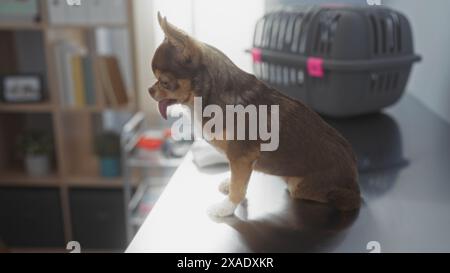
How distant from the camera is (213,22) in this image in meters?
0.45

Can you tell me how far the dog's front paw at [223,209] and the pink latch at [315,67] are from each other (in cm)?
24

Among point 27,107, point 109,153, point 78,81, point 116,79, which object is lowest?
point 109,153

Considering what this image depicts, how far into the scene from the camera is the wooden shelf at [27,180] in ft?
5.66

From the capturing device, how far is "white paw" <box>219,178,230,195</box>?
1.64 feet

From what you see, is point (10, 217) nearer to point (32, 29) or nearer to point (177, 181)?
point (32, 29)

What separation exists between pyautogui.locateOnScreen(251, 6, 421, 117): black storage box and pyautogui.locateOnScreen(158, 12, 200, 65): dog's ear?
0.21 meters

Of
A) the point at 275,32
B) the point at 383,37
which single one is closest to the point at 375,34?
the point at 383,37

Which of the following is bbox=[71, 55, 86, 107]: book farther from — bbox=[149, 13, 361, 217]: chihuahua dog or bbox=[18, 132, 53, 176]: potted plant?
bbox=[149, 13, 361, 217]: chihuahua dog

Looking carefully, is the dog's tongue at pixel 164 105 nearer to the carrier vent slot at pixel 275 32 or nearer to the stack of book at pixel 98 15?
the carrier vent slot at pixel 275 32

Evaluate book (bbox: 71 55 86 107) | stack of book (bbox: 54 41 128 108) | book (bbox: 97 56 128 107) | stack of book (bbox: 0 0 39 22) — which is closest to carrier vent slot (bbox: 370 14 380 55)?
book (bbox: 97 56 128 107)

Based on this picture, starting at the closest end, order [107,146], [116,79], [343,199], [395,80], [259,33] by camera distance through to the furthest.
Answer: [343,199] → [259,33] → [395,80] → [116,79] → [107,146]

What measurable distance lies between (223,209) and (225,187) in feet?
0.13

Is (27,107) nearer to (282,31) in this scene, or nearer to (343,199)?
(282,31)
